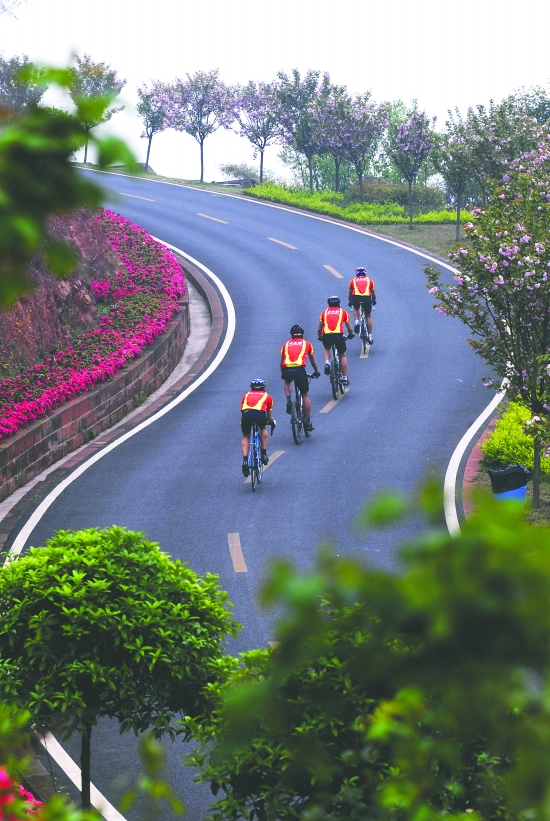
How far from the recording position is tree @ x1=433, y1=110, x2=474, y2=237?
39.6 meters

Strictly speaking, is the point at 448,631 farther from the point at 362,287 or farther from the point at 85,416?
the point at 362,287

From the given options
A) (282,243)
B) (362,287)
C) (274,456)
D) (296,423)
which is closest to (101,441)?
(274,456)

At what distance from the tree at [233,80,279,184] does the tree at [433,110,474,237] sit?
1873 cm

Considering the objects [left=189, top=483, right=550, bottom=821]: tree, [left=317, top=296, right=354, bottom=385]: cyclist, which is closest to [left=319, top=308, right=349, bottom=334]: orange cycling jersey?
[left=317, top=296, right=354, bottom=385]: cyclist

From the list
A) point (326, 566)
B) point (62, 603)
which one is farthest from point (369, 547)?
point (326, 566)

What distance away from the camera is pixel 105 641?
7.00 metres

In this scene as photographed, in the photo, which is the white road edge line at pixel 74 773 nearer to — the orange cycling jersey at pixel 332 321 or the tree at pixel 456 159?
the orange cycling jersey at pixel 332 321

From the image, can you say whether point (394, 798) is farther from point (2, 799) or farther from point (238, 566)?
point (238, 566)

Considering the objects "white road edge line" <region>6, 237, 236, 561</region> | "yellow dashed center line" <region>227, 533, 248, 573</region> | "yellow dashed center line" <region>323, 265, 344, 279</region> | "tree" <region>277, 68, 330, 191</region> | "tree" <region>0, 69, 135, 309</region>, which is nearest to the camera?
"tree" <region>0, 69, 135, 309</region>

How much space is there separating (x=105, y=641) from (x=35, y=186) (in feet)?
17.3

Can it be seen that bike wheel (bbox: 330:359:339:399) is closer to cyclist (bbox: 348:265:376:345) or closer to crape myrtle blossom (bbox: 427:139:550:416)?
cyclist (bbox: 348:265:376:345)

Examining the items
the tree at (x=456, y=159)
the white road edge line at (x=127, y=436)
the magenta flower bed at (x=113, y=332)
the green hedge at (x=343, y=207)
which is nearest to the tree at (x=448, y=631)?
the white road edge line at (x=127, y=436)

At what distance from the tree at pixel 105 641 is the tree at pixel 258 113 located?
5371 centimetres

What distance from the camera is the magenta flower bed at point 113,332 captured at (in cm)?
1781
